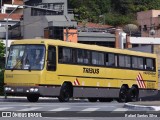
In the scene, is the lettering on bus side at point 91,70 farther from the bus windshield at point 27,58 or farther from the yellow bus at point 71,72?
the bus windshield at point 27,58

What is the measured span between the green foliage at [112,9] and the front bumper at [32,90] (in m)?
81.5

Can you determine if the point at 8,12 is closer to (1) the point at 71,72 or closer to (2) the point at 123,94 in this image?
(2) the point at 123,94

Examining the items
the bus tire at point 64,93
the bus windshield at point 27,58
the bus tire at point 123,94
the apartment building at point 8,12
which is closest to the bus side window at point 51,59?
the bus windshield at point 27,58

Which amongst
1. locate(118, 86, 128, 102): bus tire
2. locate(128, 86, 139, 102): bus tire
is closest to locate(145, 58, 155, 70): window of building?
locate(128, 86, 139, 102): bus tire

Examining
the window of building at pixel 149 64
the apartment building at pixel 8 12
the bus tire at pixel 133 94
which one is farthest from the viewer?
the apartment building at pixel 8 12

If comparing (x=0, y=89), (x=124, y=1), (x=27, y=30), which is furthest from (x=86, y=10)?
(x=0, y=89)

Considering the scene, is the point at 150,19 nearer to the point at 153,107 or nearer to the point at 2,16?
the point at 2,16

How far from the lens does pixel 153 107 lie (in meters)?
23.0

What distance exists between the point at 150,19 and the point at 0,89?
6479cm

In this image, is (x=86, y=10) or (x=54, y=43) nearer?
(x=54, y=43)

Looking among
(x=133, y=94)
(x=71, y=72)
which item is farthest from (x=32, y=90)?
(x=133, y=94)

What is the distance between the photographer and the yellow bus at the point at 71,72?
1219 inches

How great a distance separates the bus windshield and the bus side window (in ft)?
1.36

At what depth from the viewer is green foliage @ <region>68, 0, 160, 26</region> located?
115 metres
